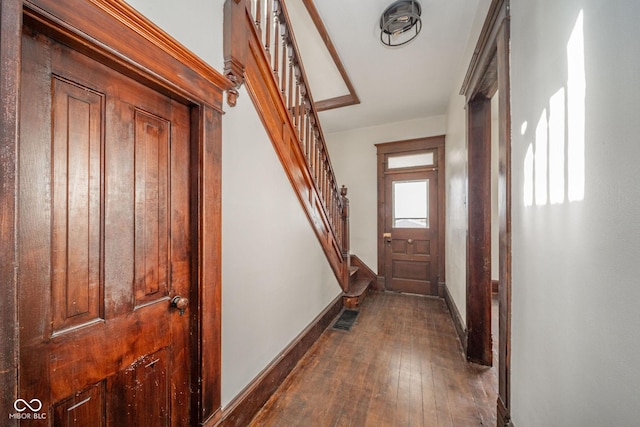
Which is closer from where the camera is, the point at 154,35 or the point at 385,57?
the point at 154,35

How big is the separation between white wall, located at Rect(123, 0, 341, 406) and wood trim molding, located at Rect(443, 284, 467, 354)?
1.61 m

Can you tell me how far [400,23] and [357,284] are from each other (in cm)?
344

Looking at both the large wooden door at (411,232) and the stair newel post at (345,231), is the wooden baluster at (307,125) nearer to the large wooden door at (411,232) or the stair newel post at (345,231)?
the stair newel post at (345,231)

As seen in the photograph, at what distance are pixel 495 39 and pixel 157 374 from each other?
261 centimetres

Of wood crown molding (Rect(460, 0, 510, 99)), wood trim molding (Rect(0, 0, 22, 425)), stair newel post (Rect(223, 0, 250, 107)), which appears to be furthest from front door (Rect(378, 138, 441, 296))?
wood trim molding (Rect(0, 0, 22, 425))

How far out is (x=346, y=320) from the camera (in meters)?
3.06

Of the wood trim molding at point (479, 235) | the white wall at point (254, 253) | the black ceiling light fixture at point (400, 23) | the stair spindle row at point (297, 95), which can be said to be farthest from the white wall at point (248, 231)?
the wood trim molding at point (479, 235)

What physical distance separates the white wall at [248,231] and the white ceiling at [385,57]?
126cm

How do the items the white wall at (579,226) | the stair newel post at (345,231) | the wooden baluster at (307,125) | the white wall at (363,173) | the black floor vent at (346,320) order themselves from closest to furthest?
the white wall at (579,226)
the wooden baluster at (307,125)
the black floor vent at (346,320)
the stair newel post at (345,231)
the white wall at (363,173)

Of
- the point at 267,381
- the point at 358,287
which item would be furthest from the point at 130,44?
the point at 358,287

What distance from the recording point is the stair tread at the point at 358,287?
3.50 m

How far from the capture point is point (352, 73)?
2906 millimetres

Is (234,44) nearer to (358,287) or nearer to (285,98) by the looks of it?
(285,98)

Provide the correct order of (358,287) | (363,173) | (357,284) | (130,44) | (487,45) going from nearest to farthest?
(130,44) → (487,45) → (358,287) → (357,284) → (363,173)
